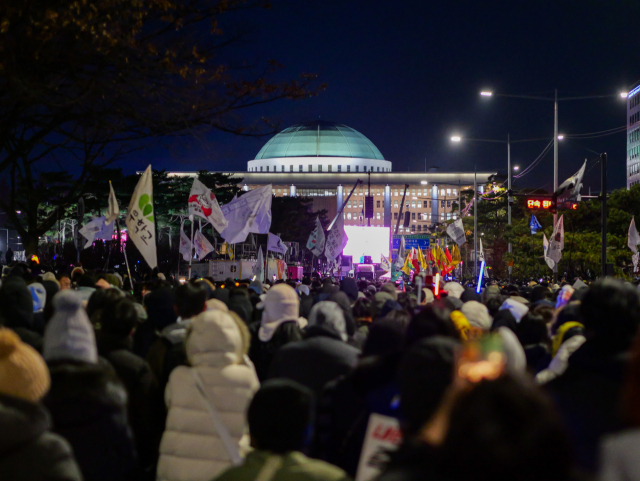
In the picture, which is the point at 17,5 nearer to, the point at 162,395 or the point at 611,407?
the point at 162,395

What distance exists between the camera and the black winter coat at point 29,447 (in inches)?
106

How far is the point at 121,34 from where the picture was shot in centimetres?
1000

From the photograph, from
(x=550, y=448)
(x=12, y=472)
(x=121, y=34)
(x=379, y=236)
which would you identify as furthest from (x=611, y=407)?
(x=379, y=236)

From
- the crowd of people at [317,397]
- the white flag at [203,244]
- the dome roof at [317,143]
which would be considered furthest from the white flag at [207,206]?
the dome roof at [317,143]

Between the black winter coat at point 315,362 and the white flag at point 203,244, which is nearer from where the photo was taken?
the black winter coat at point 315,362

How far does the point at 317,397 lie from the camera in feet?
15.5

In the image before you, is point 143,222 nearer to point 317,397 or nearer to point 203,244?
point 317,397

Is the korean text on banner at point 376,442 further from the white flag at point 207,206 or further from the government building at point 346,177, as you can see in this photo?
the government building at point 346,177

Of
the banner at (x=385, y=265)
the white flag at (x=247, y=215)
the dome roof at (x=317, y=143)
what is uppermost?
the dome roof at (x=317, y=143)

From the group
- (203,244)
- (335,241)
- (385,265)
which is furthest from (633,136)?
(203,244)

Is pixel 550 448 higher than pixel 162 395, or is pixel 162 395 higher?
pixel 550 448

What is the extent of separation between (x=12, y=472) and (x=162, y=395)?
2.77 m

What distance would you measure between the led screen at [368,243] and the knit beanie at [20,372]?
55.6m

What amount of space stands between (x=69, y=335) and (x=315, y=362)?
4.85 feet
